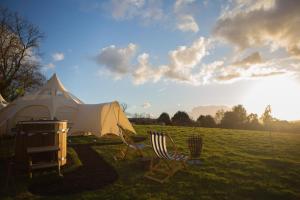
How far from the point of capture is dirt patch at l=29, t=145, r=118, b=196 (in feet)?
19.1

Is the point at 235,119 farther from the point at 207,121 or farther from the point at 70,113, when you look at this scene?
the point at 70,113

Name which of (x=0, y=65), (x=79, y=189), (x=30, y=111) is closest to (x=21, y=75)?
(x=0, y=65)

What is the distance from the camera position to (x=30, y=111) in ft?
54.7

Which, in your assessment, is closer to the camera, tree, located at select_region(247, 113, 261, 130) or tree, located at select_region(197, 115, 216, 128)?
tree, located at select_region(247, 113, 261, 130)

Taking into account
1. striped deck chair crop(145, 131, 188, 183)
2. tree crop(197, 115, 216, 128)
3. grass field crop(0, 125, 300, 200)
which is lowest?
grass field crop(0, 125, 300, 200)

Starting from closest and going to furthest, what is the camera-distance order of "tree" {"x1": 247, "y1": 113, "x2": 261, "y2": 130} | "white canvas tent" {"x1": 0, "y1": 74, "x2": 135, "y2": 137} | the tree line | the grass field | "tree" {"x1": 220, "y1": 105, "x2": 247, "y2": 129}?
1. the grass field
2. "white canvas tent" {"x1": 0, "y1": 74, "x2": 135, "y2": 137}
3. the tree line
4. "tree" {"x1": 247, "y1": 113, "x2": 261, "y2": 130}
5. "tree" {"x1": 220, "y1": 105, "x2": 247, "y2": 129}

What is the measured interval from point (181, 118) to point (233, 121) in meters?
7.25

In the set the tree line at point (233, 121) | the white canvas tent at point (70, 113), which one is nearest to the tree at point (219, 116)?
the tree line at point (233, 121)

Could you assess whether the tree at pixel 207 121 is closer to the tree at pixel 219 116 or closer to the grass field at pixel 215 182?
the tree at pixel 219 116

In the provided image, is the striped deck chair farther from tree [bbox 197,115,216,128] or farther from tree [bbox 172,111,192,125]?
tree [bbox 172,111,192,125]

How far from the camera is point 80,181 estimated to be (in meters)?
6.48

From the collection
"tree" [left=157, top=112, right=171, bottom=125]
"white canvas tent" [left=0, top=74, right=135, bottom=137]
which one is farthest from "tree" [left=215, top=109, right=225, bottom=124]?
"white canvas tent" [left=0, top=74, right=135, bottom=137]

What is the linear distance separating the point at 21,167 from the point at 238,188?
6.62m

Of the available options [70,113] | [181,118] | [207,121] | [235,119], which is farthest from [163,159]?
[181,118]
